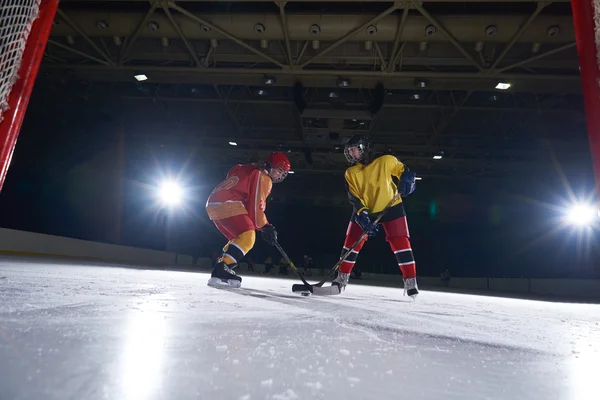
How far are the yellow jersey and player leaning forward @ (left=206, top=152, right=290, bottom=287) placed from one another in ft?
3.22

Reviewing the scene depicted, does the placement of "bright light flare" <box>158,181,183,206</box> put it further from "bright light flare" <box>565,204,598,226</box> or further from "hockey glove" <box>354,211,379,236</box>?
"bright light flare" <box>565,204,598,226</box>

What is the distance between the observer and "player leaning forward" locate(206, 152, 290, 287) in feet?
11.0

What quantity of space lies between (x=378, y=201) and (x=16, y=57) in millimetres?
3071

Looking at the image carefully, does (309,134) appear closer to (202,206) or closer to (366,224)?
(366,224)

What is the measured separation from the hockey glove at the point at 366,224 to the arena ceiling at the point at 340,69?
12.4 feet

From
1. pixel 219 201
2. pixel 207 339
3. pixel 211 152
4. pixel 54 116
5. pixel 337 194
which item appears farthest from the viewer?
pixel 337 194

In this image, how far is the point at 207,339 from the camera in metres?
1.06

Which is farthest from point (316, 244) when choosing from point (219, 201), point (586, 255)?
point (219, 201)

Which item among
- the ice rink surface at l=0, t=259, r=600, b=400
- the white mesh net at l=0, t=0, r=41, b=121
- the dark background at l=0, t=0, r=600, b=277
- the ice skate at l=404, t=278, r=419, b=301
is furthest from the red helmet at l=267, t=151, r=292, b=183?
the dark background at l=0, t=0, r=600, b=277

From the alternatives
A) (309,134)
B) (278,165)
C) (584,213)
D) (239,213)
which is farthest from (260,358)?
(584,213)

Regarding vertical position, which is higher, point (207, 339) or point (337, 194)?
point (337, 194)

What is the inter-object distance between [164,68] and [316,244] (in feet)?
44.7

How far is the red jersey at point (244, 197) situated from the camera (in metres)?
3.40

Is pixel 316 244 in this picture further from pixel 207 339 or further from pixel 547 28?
pixel 207 339
